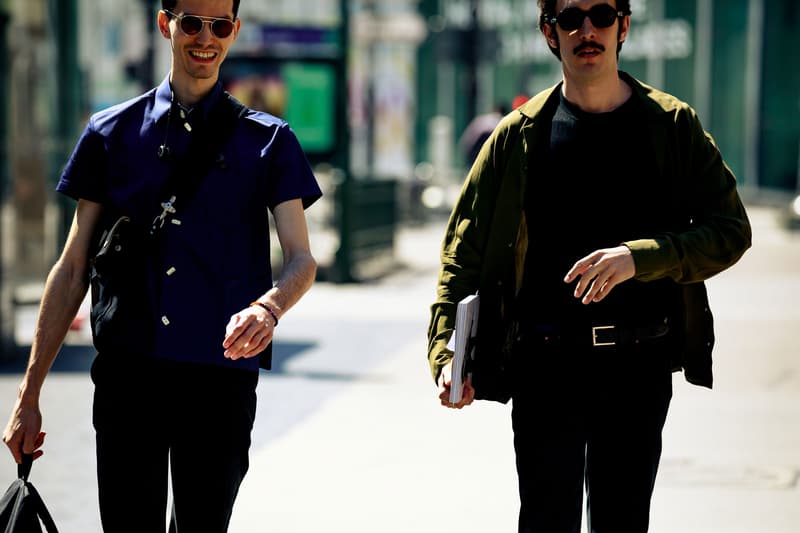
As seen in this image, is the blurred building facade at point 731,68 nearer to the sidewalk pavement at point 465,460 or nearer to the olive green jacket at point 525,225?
the sidewalk pavement at point 465,460

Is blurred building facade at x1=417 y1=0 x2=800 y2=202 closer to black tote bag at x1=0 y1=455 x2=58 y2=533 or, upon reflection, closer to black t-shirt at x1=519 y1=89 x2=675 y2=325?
black t-shirt at x1=519 y1=89 x2=675 y2=325

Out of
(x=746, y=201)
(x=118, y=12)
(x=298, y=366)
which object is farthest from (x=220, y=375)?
(x=118, y=12)

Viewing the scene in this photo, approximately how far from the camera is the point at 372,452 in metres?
6.97

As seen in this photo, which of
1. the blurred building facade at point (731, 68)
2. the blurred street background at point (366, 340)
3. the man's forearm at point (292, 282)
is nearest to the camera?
the man's forearm at point (292, 282)

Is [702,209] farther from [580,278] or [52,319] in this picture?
[52,319]

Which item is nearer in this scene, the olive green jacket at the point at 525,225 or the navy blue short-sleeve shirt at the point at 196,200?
the navy blue short-sleeve shirt at the point at 196,200

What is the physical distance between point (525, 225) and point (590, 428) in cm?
51

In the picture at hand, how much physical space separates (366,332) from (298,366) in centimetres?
170

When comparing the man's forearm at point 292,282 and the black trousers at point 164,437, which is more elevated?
the man's forearm at point 292,282

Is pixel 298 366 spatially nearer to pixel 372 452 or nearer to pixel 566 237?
pixel 372 452

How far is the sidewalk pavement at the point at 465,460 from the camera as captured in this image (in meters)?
5.82

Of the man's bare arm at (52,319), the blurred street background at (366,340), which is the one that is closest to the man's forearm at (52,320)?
the man's bare arm at (52,319)

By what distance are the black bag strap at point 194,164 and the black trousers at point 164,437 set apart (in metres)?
0.34

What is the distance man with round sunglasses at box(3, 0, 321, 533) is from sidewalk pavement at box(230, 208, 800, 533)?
2266 mm
